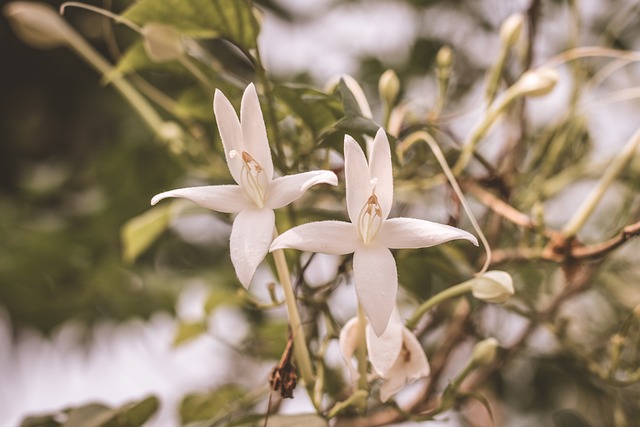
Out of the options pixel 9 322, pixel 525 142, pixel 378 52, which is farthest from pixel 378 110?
pixel 9 322

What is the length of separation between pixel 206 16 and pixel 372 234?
20 cm

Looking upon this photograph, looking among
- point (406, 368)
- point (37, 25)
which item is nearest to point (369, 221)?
point (406, 368)

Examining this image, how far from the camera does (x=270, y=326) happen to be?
0.68 meters

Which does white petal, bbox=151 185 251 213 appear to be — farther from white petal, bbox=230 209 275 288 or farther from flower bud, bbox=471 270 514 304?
flower bud, bbox=471 270 514 304

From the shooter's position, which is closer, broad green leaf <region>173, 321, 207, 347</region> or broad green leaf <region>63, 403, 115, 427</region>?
broad green leaf <region>63, 403, 115, 427</region>

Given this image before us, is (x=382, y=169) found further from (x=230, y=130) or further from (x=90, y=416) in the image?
(x=90, y=416)

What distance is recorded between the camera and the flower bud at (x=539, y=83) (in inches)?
20.6

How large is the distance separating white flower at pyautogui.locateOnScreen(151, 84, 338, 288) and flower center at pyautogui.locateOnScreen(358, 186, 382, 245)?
0.12 feet

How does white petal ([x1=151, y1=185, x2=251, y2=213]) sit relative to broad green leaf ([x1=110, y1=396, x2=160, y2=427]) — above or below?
above

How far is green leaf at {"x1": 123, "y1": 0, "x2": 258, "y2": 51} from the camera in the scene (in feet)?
1.49

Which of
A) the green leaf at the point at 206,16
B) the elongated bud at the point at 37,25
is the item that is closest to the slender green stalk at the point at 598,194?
the green leaf at the point at 206,16

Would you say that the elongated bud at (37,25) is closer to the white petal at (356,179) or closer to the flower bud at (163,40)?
the flower bud at (163,40)

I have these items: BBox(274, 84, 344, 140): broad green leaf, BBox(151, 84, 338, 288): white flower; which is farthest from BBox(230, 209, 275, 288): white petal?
BBox(274, 84, 344, 140): broad green leaf

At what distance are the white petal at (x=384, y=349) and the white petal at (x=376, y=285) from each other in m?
0.05
